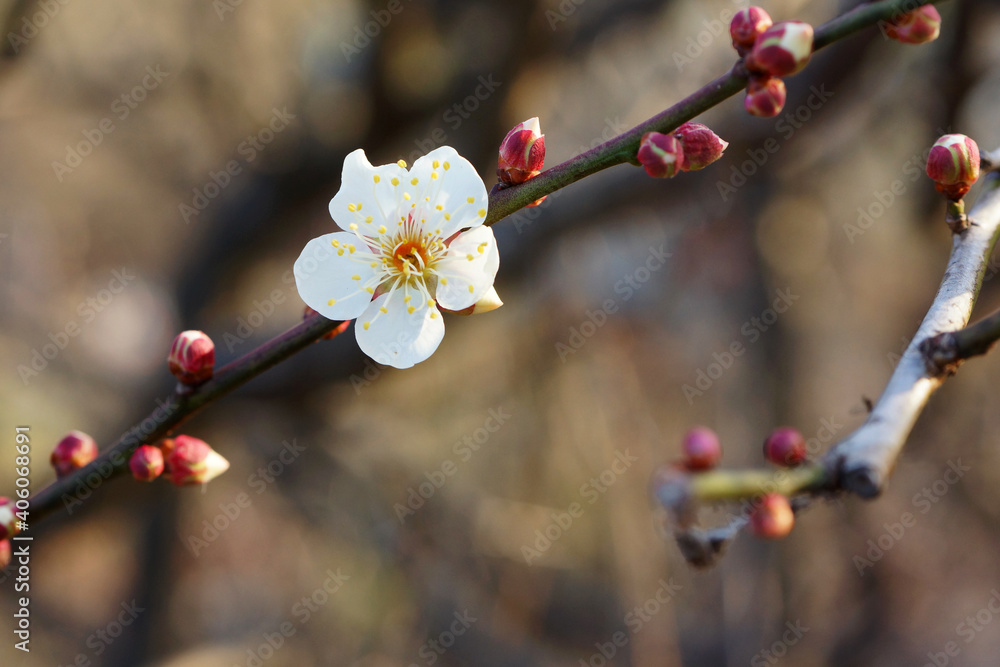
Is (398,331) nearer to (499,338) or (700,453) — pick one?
(700,453)

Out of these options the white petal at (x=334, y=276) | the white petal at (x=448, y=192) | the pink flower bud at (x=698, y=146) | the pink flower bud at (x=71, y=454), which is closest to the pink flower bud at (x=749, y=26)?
the pink flower bud at (x=698, y=146)

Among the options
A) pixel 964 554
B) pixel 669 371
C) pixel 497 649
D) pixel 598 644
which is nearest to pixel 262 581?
pixel 497 649

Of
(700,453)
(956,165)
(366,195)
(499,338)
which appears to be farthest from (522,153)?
(499,338)

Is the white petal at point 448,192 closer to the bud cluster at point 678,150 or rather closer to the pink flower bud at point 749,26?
the bud cluster at point 678,150

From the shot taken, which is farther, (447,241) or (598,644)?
(598,644)

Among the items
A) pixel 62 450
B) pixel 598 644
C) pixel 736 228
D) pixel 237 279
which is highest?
pixel 62 450

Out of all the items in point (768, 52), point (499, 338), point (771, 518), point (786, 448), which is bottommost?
point (499, 338)

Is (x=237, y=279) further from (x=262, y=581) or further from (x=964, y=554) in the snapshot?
(x=964, y=554)
